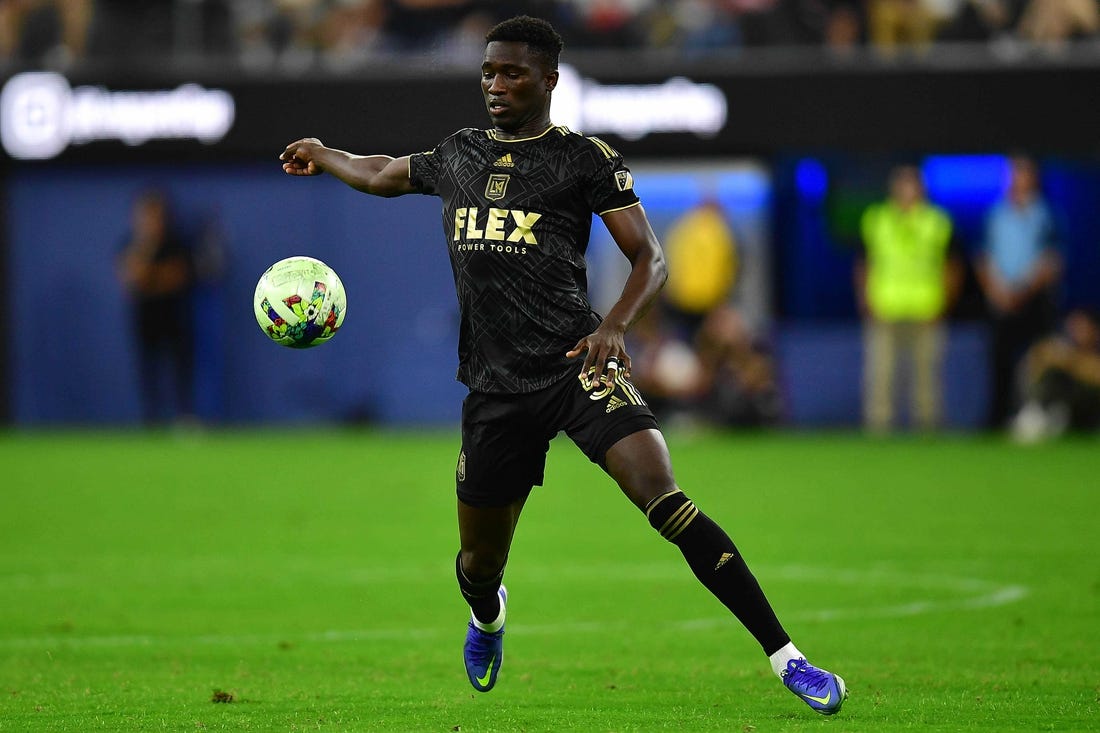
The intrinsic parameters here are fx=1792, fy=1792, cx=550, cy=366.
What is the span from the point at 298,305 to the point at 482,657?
4.93ft

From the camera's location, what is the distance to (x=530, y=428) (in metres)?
6.47

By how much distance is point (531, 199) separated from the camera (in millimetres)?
6418

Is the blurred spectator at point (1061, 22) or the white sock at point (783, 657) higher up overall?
the blurred spectator at point (1061, 22)

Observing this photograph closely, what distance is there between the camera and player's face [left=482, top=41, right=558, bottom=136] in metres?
Answer: 6.41

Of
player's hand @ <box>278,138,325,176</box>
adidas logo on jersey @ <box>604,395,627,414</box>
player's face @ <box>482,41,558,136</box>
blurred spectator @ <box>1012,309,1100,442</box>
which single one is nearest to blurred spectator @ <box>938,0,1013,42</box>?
blurred spectator @ <box>1012,309,1100,442</box>

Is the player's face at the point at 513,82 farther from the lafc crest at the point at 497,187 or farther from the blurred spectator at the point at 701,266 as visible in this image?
the blurred spectator at the point at 701,266

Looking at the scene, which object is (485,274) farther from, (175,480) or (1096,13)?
(1096,13)

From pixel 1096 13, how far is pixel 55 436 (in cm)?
1320

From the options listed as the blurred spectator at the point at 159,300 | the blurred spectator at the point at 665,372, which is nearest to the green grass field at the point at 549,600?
the blurred spectator at the point at 665,372

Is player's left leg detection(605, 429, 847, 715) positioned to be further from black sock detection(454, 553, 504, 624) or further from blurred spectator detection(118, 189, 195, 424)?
blurred spectator detection(118, 189, 195, 424)

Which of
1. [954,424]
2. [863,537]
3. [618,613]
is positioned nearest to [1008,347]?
[954,424]

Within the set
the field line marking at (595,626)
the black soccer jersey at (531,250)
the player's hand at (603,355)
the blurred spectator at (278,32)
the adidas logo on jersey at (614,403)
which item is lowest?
the field line marking at (595,626)

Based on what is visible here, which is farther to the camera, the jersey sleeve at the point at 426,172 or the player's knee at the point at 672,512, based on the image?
the jersey sleeve at the point at 426,172

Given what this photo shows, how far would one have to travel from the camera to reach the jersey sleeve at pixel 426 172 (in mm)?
6738
